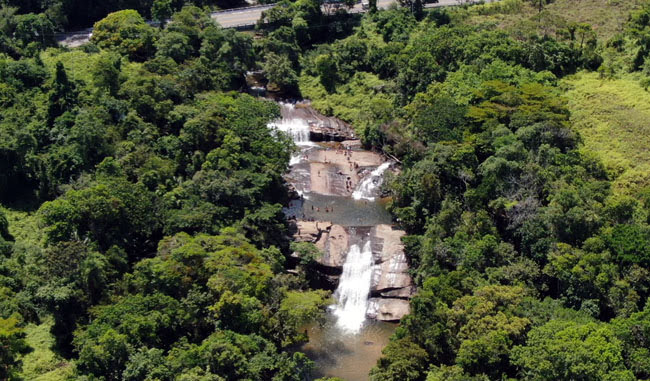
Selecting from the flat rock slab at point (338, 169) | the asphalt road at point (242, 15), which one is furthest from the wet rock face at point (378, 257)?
the asphalt road at point (242, 15)

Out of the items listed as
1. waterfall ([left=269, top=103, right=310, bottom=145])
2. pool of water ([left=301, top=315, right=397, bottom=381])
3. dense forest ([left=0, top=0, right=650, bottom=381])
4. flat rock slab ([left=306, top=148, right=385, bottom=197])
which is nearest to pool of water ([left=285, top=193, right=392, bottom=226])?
flat rock slab ([left=306, top=148, right=385, bottom=197])

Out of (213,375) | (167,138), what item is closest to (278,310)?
(213,375)

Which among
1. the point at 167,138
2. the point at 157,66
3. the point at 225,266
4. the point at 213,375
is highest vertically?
the point at 157,66

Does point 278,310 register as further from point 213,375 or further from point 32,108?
point 32,108

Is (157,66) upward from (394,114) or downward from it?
upward

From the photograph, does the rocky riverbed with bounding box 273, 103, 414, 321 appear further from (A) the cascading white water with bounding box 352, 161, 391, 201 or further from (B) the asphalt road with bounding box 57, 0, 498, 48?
(B) the asphalt road with bounding box 57, 0, 498, 48

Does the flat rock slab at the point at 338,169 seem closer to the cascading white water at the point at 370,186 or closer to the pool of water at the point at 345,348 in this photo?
the cascading white water at the point at 370,186

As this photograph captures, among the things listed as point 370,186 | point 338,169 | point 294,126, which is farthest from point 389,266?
point 294,126
